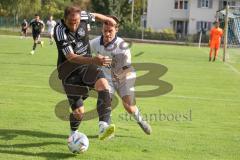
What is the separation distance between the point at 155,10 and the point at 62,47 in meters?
71.9

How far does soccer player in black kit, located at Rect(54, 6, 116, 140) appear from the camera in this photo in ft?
21.9

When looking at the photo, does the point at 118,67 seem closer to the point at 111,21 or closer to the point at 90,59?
the point at 111,21

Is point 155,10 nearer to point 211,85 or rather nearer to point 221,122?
point 211,85

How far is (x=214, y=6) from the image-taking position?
73.9 metres

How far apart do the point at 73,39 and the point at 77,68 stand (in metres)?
0.46

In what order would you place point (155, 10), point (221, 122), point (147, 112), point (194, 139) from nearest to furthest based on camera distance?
point (194, 139)
point (221, 122)
point (147, 112)
point (155, 10)

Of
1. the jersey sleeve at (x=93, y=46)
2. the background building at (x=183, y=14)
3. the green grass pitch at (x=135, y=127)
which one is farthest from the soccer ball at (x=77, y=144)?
the background building at (x=183, y=14)

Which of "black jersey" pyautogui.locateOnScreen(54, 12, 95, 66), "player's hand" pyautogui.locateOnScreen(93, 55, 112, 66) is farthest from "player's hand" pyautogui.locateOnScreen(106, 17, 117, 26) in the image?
"player's hand" pyautogui.locateOnScreen(93, 55, 112, 66)

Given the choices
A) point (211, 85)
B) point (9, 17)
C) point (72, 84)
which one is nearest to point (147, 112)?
point (72, 84)

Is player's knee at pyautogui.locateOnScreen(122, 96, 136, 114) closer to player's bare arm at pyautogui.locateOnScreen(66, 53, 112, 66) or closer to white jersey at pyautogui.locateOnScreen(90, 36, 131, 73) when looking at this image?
white jersey at pyautogui.locateOnScreen(90, 36, 131, 73)

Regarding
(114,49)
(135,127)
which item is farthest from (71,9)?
(135,127)

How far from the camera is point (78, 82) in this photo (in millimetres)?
7090

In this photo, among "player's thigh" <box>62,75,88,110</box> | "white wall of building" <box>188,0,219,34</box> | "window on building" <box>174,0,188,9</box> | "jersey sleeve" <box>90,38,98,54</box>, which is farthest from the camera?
"window on building" <box>174,0,188,9</box>

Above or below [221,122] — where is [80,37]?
above
